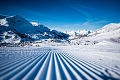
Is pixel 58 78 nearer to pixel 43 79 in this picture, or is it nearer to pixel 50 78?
pixel 50 78

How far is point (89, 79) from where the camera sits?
12.6 ft

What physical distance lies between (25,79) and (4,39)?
14919 cm

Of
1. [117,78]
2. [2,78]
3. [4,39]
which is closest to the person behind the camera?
[2,78]

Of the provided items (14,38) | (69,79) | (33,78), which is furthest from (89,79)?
(14,38)

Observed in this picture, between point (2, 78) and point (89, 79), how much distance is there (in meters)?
3.88

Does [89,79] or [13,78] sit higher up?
[13,78]

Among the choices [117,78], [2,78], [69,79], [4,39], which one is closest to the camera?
[2,78]

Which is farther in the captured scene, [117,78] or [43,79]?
[117,78]

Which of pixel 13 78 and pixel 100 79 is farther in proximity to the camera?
pixel 100 79

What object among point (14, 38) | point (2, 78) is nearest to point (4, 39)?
point (14, 38)

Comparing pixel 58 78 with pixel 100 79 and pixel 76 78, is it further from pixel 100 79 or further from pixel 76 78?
pixel 100 79

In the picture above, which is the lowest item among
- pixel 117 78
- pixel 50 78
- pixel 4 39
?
pixel 117 78

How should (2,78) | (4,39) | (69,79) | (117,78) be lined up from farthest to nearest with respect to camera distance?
(4,39) → (117,78) → (69,79) → (2,78)

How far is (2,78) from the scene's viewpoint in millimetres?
3576
